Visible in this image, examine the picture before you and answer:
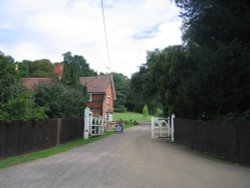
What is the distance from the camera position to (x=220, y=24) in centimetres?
1438

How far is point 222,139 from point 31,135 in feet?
28.9

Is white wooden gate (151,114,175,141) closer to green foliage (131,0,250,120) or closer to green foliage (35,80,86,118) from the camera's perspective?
green foliage (35,80,86,118)

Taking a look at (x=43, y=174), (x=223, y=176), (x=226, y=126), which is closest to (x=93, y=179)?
(x=43, y=174)

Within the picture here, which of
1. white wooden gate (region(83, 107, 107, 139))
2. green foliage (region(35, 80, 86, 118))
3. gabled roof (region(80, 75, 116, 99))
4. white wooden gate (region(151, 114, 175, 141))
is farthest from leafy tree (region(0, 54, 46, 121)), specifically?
gabled roof (region(80, 75, 116, 99))

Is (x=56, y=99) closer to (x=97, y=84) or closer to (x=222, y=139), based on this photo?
(x=222, y=139)

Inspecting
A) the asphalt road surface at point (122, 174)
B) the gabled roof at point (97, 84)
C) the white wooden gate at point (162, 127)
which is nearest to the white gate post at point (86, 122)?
the white wooden gate at point (162, 127)

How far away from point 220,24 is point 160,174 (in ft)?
28.9

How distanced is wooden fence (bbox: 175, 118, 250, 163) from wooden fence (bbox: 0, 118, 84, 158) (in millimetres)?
8037

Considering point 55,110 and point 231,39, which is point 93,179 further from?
point 55,110

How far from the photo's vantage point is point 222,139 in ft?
42.7

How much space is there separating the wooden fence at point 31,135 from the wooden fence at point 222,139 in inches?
316

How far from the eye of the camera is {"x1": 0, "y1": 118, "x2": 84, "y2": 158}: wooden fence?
12.1 meters

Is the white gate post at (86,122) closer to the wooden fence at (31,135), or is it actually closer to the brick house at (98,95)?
the wooden fence at (31,135)

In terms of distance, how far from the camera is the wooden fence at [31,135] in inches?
476
